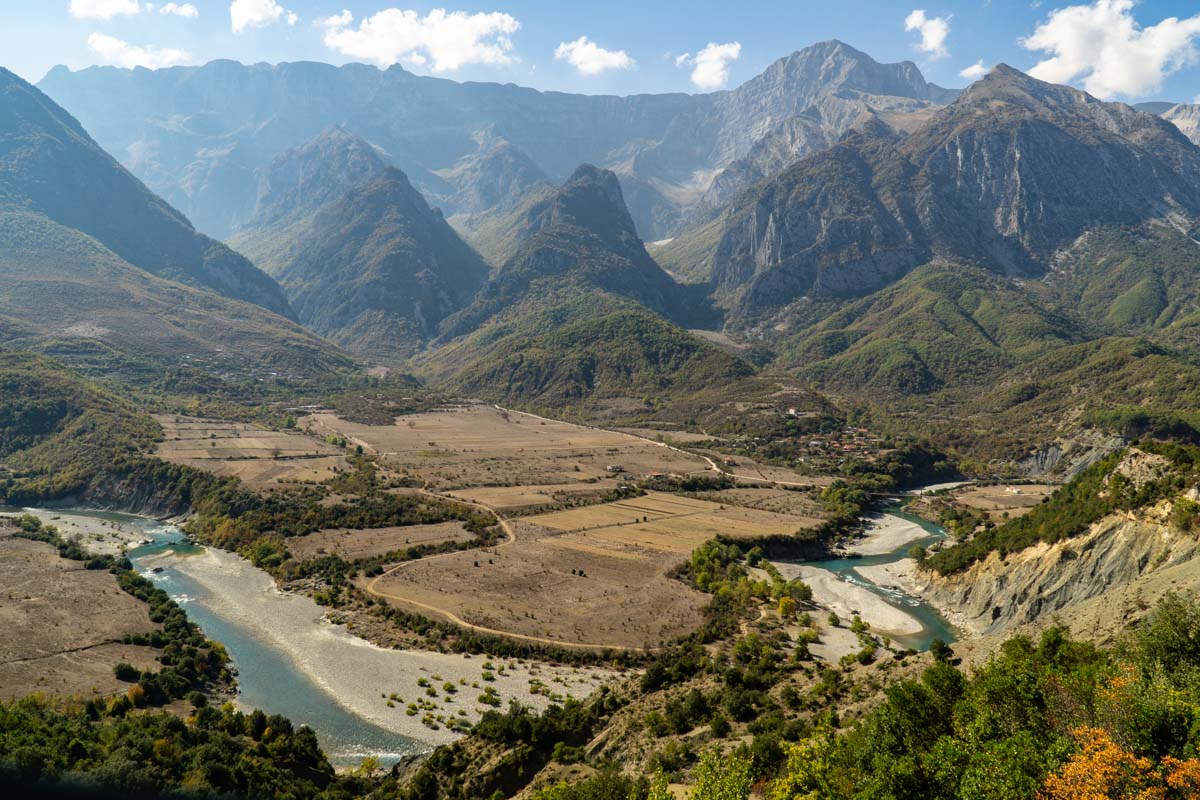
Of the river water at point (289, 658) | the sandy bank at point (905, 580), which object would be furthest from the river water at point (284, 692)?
the sandy bank at point (905, 580)

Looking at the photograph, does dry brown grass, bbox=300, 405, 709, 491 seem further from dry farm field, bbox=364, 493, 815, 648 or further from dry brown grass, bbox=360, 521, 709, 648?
dry brown grass, bbox=360, 521, 709, 648

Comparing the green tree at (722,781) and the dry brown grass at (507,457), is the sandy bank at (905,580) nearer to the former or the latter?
the green tree at (722,781)

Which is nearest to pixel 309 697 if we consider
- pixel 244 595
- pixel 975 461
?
pixel 244 595

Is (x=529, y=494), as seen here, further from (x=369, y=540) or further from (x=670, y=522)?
(x=369, y=540)

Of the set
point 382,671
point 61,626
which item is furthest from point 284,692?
point 61,626

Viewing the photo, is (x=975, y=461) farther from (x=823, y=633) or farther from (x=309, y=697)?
(x=309, y=697)

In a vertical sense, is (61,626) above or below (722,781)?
below
